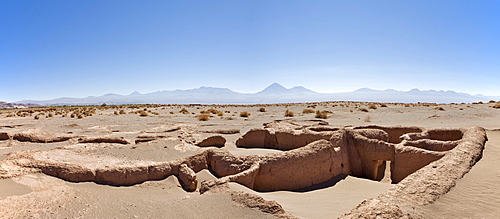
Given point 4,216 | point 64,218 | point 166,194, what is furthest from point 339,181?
point 4,216

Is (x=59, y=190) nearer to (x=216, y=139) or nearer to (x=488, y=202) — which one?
(x=216, y=139)

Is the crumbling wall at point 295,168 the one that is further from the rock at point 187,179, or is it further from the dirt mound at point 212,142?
the dirt mound at point 212,142

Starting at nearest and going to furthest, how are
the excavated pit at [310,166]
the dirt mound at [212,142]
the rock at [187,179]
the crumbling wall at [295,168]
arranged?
1. the excavated pit at [310,166]
2. the rock at [187,179]
3. the crumbling wall at [295,168]
4. the dirt mound at [212,142]

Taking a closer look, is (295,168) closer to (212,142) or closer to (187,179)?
(187,179)

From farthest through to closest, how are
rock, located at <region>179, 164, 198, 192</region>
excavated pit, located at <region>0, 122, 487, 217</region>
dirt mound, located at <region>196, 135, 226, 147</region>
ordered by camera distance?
dirt mound, located at <region>196, 135, 226, 147</region>
rock, located at <region>179, 164, 198, 192</region>
excavated pit, located at <region>0, 122, 487, 217</region>

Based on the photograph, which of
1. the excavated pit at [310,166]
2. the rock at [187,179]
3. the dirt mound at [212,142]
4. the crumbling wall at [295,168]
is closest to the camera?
the excavated pit at [310,166]

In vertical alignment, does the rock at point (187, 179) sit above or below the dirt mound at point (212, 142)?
below

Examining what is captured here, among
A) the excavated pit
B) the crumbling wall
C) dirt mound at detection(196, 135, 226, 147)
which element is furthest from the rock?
dirt mound at detection(196, 135, 226, 147)

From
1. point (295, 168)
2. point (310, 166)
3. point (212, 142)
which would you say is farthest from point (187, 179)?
point (212, 142)

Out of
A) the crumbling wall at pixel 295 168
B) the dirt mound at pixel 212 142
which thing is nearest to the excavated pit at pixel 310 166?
the crumbling wall at pixel 295 168

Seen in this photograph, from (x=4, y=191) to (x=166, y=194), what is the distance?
10.4 ft

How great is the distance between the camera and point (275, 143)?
445 inches

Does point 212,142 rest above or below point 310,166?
above

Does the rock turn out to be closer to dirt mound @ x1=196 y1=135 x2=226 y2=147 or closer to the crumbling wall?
the crumbling wall
